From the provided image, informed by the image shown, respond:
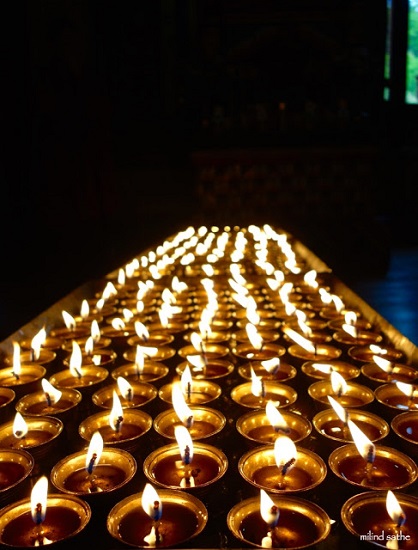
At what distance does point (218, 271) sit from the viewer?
318cm

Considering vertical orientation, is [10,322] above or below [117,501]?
below

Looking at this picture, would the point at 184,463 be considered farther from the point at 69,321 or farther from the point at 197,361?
the point at 69,321

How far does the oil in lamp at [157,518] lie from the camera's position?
1.02 m

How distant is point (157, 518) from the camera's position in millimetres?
997

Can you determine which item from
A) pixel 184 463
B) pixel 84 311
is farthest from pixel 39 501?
pixel 84 311

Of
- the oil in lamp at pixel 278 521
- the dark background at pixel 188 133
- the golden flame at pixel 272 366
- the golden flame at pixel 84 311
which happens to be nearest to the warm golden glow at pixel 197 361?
the golden flame at pixel 272 366

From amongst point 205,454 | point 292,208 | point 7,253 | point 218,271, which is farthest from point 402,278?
point 205,454

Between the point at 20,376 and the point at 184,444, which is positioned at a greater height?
the point at 184,444

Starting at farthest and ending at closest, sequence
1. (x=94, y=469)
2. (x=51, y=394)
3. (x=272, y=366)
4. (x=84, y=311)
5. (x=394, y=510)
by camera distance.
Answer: (x=84, y=311) < (x=272, y=366) < (x=51, y=394) < (x=94, y=469) < (x=394, y=510)

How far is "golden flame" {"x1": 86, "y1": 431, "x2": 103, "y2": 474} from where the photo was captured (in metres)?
1.15

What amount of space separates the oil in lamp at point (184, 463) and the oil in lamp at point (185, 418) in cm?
Result: 5

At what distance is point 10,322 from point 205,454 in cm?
371

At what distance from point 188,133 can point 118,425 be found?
8045mm

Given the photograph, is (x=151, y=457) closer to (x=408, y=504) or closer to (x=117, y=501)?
(x=117, y=501)
